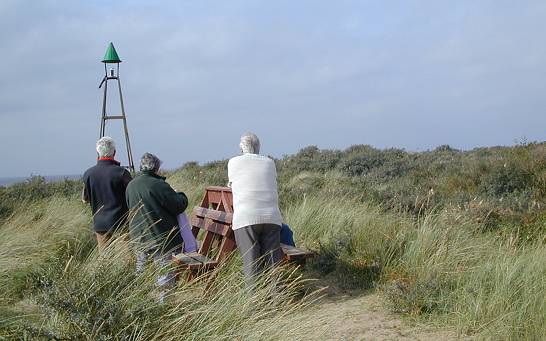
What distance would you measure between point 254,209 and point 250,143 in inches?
25.4

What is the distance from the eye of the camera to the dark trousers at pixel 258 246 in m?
5.69

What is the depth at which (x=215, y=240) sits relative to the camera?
697cm

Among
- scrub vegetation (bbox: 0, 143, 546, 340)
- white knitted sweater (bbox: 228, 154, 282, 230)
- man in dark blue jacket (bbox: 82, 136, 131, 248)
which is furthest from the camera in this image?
man in dark blue jacket (bbox: 82, 136, 131, 248)

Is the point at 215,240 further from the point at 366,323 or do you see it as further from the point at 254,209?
the point at 366,323

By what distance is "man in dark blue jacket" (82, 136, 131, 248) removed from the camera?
248 inches

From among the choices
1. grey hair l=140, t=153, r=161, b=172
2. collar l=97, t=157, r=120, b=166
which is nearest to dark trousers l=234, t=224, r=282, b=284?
grey hair l=140, t=153, r=161, b=172

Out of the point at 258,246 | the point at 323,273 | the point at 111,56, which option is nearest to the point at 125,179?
the point at 258,246

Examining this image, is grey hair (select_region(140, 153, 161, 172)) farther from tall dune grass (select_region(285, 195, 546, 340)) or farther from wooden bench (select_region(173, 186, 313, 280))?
tall dune grass (select_region(285, 195, 546, 340))

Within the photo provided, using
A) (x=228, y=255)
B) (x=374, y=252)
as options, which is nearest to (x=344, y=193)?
(x=374, y=252)

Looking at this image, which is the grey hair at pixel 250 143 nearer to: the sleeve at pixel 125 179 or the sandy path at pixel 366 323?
the sleeve at pixel 125 179

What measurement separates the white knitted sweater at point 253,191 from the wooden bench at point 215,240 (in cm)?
45

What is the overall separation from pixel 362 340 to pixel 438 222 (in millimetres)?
2869

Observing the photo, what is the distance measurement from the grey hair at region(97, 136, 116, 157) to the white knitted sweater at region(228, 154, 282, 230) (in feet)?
4.71

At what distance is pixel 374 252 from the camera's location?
259 inches
